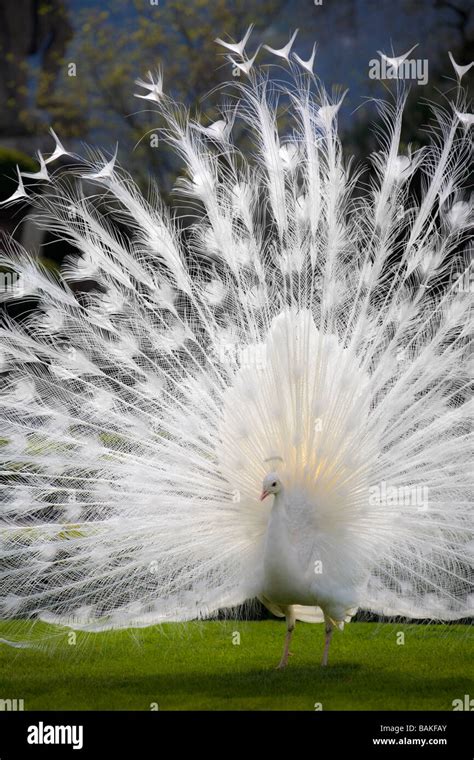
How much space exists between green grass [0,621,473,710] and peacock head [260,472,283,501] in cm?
75

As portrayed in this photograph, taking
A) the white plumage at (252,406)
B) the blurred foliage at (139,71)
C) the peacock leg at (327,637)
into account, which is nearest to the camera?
the white plumage at (252,406)

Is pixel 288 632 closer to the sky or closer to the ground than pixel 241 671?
closer to the sky

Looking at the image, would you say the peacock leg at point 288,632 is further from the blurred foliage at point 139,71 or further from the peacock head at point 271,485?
→ the blurred foliage at point 139,71

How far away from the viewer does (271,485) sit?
405cm

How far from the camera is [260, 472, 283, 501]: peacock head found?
404 centimetres

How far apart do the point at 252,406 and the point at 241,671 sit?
122 cm

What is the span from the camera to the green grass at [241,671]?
406 centimetres

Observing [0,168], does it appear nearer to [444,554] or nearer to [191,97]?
[191,97]

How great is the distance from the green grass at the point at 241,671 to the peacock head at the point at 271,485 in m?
0.75

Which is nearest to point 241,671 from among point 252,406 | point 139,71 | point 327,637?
point 327,637

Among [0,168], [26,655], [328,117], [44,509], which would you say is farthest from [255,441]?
[0,168]

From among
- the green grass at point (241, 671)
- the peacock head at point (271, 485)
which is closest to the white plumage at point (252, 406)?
the peacock head at point (271, 485)

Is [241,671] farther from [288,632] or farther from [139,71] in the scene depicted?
[139,71]

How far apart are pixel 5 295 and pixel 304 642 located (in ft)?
7.88
